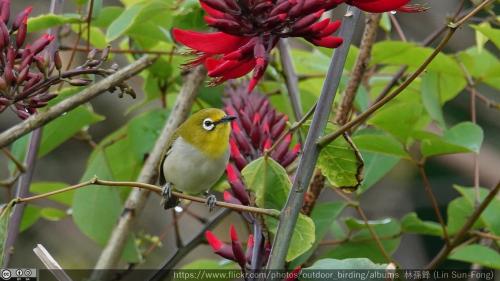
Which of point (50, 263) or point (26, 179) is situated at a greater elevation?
point (50, 263)

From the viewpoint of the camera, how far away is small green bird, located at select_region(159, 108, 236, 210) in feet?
6.93

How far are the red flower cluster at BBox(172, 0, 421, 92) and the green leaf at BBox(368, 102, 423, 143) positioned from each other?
A: 2.07 ft

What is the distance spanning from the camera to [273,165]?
1359 millimetres

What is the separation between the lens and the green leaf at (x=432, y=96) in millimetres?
2062

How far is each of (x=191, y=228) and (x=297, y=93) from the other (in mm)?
2858

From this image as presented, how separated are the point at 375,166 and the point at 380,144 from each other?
270mm

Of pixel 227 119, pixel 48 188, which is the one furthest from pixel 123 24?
pixel 48 188

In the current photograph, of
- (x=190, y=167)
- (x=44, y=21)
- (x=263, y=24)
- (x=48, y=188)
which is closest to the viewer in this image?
(x=263, y=24)

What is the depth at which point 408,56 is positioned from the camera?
6.74ft

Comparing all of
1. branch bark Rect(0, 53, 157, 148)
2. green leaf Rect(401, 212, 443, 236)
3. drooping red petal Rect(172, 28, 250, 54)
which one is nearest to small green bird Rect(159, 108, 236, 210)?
branch bark Rect(0, 53, 157, 148)

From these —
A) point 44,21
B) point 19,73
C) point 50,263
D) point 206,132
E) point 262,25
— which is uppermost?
point 262,25

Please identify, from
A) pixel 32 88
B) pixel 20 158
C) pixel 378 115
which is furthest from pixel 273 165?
pixel 20 158

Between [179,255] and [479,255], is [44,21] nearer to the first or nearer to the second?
[179,255]

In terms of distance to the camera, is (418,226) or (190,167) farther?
(190,167)
